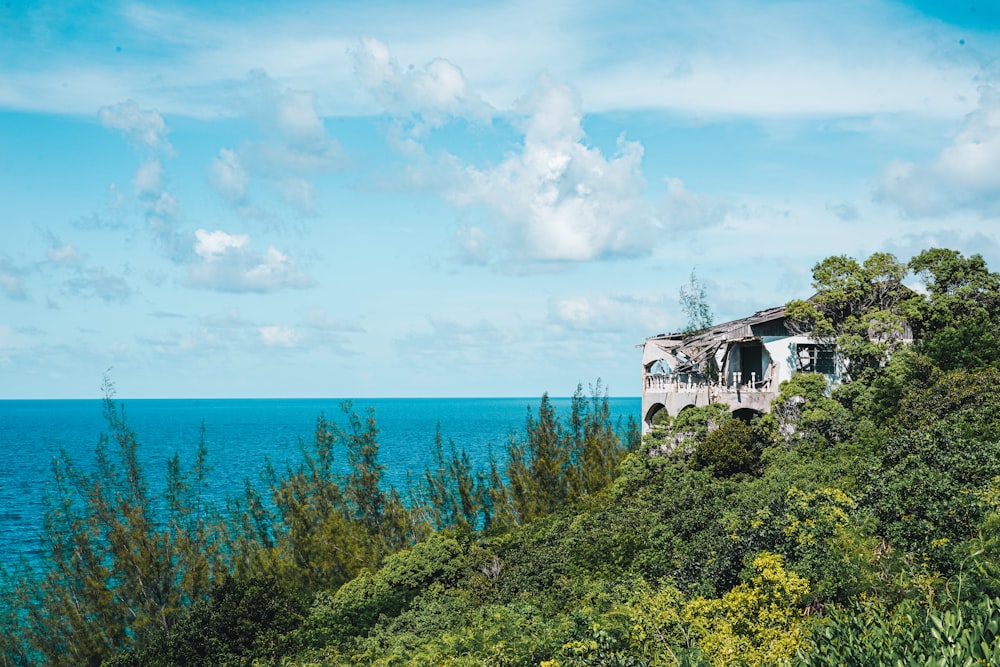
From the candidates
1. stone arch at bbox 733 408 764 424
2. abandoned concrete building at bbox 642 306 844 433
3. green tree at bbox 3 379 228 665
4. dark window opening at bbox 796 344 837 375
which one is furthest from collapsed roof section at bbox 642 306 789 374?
green tree at bbox 3 379 228 665

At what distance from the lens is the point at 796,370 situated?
117 ft

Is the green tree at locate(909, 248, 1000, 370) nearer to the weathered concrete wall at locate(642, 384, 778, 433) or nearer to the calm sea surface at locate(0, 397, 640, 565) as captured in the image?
the weathered concrete wall at locate(642, 384, 778, 433)

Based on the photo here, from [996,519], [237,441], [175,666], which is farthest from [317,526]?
[237,441]

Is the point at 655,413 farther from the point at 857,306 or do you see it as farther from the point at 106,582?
the point at 106,582

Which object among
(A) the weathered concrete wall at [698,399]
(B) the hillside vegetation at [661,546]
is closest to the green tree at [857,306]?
(B) the hillside vegetation at [661,546]

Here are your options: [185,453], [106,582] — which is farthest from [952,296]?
[185,453]

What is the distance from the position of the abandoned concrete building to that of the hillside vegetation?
3.86ft

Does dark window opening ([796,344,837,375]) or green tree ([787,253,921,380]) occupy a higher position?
green tree ([787,253,921,380])

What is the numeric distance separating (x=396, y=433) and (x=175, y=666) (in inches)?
4761

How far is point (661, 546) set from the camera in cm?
2400

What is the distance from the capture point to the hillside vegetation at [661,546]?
538 inches

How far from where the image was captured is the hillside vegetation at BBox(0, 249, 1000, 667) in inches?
538

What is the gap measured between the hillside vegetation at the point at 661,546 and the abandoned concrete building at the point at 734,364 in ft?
3.86

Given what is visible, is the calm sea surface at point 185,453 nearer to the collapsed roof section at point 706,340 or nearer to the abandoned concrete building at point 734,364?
the collapsed roof section at point 706,340
